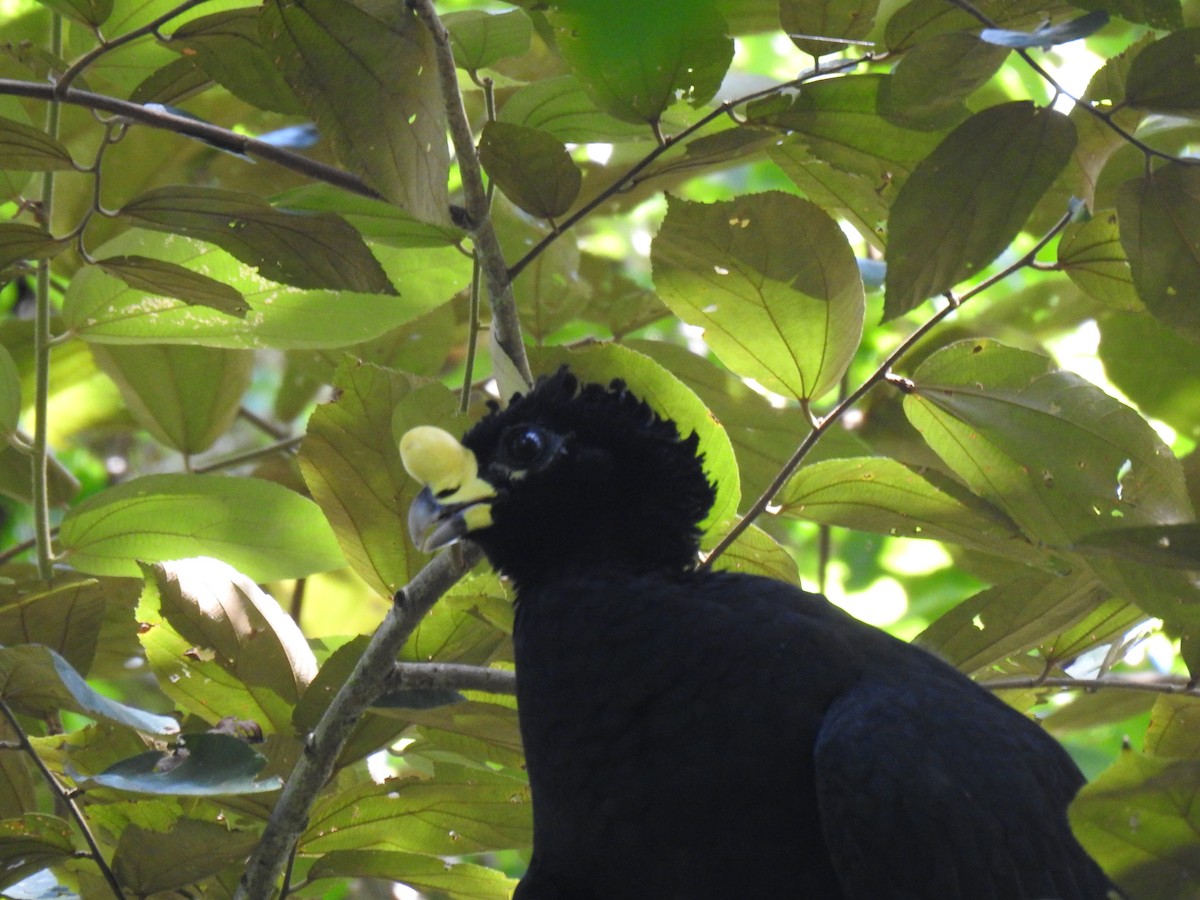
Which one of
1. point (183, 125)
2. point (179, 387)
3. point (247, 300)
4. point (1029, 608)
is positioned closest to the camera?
point (183, 125)

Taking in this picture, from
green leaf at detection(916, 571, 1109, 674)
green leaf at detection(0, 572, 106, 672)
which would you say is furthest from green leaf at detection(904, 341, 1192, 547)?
green leaf at detection(0, 572, 106, 672)

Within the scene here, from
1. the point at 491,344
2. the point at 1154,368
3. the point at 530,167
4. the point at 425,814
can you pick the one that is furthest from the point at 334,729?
the point at 1154,368

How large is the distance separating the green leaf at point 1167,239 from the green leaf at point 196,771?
1386mm

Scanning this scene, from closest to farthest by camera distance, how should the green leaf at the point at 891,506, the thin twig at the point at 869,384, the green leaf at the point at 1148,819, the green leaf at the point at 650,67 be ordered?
1. the green leaf at the point at 1148,819
2. the green leaf at the point at 650,67
3. the thin twig at the point at 869,384
4. the green leaf at the point at 891,506

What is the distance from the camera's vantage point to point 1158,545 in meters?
1.65

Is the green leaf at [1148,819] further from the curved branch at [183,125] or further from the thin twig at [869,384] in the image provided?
the curved branch at [183,125]

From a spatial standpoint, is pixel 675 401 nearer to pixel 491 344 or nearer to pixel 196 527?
pixel 491 344

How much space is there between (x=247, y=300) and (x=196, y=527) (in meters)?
0.42

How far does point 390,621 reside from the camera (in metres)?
1.92

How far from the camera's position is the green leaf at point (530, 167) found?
6.55ft

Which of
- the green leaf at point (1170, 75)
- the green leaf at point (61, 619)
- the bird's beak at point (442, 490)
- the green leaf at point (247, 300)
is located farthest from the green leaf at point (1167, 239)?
the green leaf at point (61, 619)

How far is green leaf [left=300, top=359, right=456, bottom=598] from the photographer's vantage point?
2.18 metres

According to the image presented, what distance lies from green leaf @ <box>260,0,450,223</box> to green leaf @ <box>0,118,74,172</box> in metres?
0.46

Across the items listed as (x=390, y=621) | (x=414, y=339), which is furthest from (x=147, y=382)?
(x=390, y=621)
